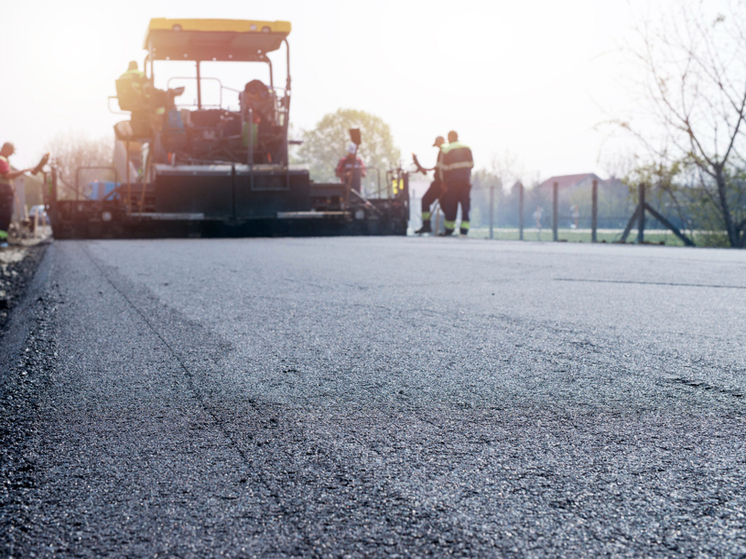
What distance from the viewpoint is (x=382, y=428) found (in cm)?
203

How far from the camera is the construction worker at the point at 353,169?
51.9 ft

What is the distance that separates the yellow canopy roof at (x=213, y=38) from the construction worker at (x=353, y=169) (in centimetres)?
292

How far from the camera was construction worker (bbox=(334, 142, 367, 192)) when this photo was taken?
15805mm

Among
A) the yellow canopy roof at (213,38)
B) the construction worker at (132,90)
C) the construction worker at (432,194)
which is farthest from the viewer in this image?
the construction worker at (432,194)

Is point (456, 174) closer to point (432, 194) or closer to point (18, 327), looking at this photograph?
point (432, 194)

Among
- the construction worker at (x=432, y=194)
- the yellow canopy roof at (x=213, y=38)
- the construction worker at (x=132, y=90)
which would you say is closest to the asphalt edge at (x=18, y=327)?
the construction worker at (x=132, y=90)

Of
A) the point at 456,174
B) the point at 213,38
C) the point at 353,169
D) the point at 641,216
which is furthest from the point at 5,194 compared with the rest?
the point at 641,216

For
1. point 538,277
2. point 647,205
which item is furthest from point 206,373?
point 647,205

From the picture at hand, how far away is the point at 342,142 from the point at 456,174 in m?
42.2

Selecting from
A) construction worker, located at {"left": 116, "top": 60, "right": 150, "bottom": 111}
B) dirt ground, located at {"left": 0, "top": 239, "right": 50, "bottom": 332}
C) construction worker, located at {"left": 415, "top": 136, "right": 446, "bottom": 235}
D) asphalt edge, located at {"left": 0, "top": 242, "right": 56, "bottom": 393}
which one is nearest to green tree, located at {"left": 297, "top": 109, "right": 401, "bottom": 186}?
construction worker, located at {"left": 415, "top": 136, "right": 446, "bottom": 235}

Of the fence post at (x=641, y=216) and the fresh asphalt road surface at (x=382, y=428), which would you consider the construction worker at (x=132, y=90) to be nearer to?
the fresh asphalt road surface at (x=382, y=428)

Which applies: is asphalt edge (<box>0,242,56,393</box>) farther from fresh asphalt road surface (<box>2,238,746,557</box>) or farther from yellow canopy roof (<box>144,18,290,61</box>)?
yellow canopy roof (<box>144,18,290,61</box>)

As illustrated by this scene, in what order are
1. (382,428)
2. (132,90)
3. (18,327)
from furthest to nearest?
(132,90)
(18,327)
(382,428)

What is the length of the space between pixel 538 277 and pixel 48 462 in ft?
14.7
